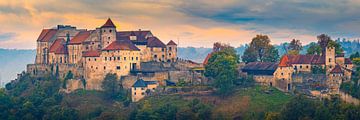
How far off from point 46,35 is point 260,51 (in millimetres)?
35947

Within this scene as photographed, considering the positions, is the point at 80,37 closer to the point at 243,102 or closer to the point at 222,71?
the point at 222,71

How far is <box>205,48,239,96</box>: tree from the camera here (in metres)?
87.8

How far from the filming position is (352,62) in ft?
295

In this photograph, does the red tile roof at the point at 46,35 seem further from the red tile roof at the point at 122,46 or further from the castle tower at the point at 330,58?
the castle tower at the point at 330,58

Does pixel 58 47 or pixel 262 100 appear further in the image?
pixel 58 47

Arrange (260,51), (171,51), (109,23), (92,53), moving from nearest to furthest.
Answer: (92,53)
(109,23)
(171,51)
(260,51)

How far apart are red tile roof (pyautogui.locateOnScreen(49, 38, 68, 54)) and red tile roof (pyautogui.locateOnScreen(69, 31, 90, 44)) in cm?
174

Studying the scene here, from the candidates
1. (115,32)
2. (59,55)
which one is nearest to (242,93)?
(115,32)

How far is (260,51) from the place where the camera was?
102m

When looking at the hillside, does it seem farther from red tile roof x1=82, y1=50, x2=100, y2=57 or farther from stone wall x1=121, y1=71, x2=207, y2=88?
red tile roof x1=82, y1=50, x2=100, y2=57

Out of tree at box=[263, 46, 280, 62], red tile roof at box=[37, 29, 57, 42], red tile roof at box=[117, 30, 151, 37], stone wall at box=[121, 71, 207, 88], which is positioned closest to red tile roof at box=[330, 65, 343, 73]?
tree at box=[263, 46, 280, 62]

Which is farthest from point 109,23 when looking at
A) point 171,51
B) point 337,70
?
point 337,70

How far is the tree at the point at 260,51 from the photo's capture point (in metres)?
101

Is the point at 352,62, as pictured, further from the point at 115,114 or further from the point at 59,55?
the point at 59,55
